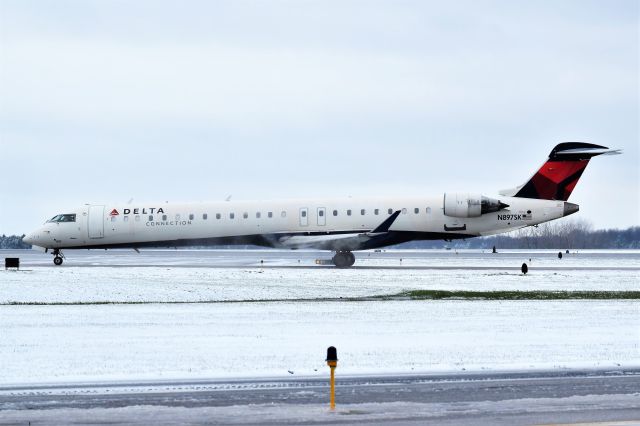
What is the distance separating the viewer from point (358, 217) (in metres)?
46.0

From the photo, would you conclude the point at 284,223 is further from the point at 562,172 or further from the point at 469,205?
the point at 562,172

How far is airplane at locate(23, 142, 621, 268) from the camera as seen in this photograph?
4547 centimetres

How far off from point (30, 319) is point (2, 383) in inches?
339

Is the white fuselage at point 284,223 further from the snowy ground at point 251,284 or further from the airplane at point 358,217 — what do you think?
the snowy ground at point 251,284

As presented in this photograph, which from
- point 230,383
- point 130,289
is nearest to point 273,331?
point 230,383

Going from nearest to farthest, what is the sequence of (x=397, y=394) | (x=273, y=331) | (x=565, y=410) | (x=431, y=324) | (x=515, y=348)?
(x=565, y=410)
(x=397, y=394)
(x=515, y=348)
(x=273, y=331)
(x=431, y=324)

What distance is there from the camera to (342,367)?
13406mm

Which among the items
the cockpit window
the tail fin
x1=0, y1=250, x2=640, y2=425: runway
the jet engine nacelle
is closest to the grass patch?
x1=0, y1=250, x2=640, y2=425: runway

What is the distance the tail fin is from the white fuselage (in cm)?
56

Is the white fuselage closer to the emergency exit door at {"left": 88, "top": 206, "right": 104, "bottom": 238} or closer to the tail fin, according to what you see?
the emergency exit door at {"left": 88, "top": 206, "right": 104, "bottom": 238}

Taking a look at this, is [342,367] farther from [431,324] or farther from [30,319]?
[30,319]

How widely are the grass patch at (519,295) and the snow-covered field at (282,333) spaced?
1.43 meters

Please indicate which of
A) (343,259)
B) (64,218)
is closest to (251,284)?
(343,259)

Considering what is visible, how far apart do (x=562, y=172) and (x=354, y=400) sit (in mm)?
37345
